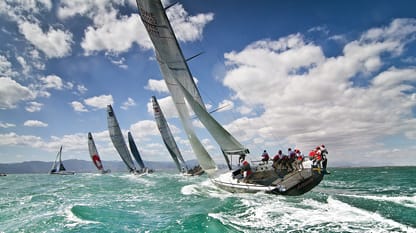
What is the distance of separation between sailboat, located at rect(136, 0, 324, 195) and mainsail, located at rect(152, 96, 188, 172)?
77.3 feet

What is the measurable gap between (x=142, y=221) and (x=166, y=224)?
1267 millimetres

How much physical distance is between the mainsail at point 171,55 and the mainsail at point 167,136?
24214mm

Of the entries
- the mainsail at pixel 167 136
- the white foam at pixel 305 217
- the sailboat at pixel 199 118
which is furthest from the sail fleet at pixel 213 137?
the mainsail at pixel 167 136

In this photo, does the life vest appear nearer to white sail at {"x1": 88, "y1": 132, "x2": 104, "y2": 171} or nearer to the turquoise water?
the turquoise water

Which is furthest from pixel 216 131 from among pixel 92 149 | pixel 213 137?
pixel 92 149

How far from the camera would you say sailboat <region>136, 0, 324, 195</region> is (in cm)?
1552

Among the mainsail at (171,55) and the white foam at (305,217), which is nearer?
the white foam at (305,217)

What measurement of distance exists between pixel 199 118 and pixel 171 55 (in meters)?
5.01

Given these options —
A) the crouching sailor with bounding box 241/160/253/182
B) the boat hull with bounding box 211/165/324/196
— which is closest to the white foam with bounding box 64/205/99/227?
the boat hull with bounding box 211/165/324/196

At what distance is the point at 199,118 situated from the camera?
731 inches

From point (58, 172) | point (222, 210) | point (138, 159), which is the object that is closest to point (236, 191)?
point (222, 210)

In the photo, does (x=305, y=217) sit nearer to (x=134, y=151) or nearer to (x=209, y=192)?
Answer: (x=209, y=192)

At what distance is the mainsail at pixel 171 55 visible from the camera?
59.2 ft

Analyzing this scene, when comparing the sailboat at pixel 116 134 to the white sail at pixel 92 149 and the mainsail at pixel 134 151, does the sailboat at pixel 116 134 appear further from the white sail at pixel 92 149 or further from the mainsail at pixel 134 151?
the white sail at pixel 92 149
